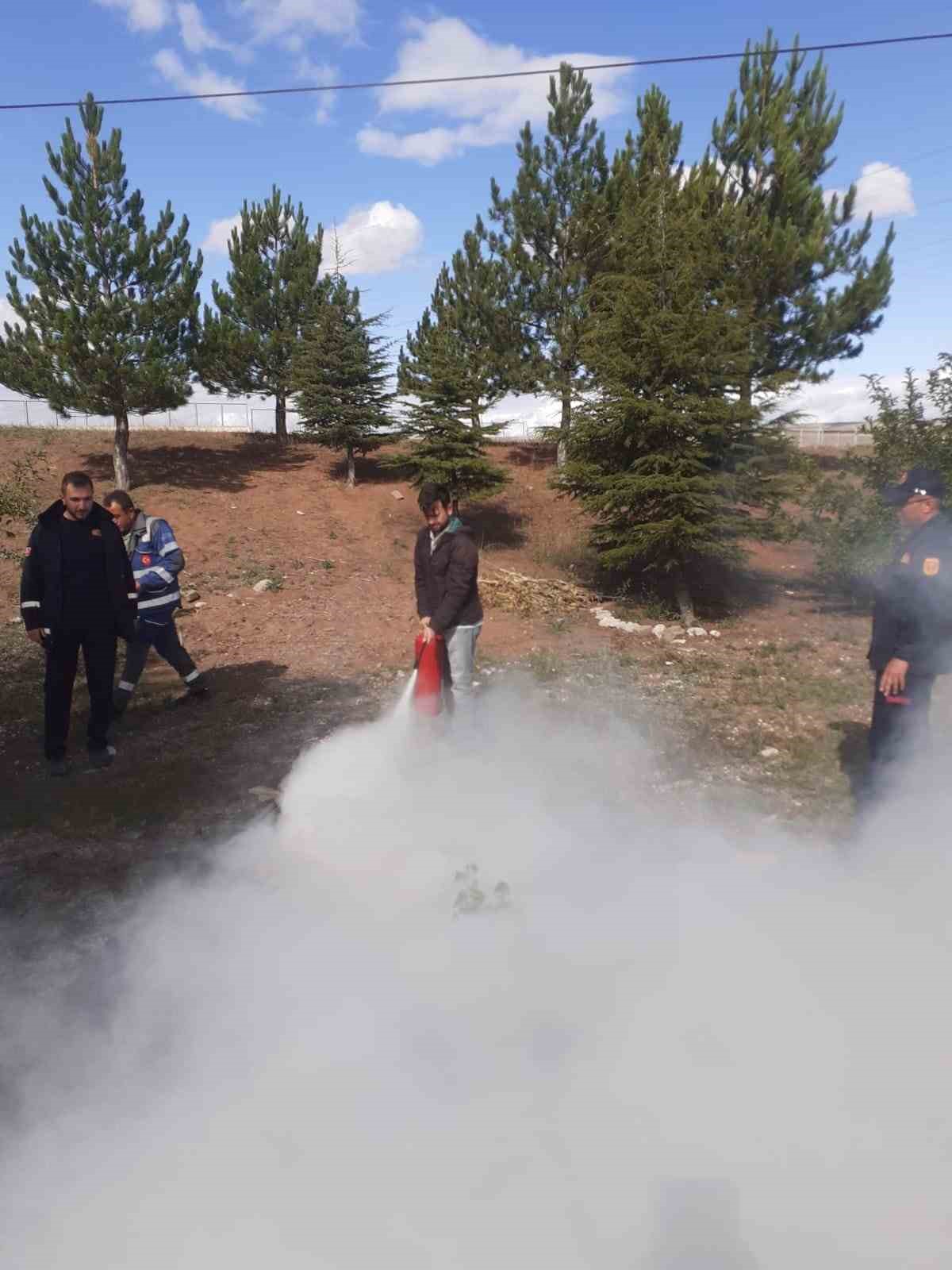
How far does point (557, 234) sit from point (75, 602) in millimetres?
17324

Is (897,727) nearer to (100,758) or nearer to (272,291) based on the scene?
(100,758)

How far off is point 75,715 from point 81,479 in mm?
2399

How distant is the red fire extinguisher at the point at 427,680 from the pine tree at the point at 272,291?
17403 millimetres

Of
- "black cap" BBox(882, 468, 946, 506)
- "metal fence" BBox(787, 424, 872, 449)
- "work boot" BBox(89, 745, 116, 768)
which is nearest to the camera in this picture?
"black cap" BBox(882, 468, 946, 506)

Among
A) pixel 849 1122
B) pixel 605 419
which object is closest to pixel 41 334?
pixel 605 419

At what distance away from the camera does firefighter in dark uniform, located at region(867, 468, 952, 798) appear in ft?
12.3

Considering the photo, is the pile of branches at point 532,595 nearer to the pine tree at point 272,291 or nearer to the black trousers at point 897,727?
the black trousers at point 897,727

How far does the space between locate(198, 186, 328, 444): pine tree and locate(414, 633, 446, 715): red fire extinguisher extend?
685 inches

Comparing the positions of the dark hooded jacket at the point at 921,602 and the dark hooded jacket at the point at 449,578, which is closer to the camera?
the dark hooded jacket at the point at 921,602

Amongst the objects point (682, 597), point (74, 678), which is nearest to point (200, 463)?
point (682, 597)

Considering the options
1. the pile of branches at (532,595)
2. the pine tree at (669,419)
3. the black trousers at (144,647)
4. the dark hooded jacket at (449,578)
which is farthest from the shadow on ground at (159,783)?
the pine tree at (669,419)

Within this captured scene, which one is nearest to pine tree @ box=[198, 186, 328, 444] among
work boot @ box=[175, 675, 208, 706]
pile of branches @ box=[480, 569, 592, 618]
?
pile of branches @ box=[480, 569, 592, 618]

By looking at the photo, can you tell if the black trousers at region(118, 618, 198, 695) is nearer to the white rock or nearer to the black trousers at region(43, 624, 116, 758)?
the black trousers at region(43, 624, 116, 758)

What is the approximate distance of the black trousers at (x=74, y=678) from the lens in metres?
5.22
